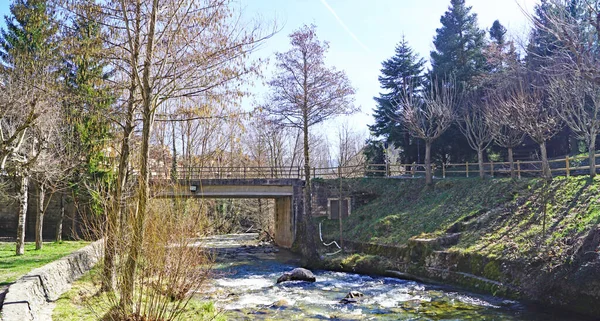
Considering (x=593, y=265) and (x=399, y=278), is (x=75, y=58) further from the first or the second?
(x=399, y=278)

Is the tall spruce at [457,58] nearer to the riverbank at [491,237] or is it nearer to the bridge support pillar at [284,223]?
the riverbank at [491,237]

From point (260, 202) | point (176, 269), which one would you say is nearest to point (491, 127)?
point (260, 202)

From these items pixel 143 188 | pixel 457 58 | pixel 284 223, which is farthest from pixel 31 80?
pixel 457 58

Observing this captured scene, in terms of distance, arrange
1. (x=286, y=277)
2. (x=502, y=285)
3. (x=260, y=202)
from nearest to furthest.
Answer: (x=502, y=285) → (x=286, y=277) → (x=260, y=202)

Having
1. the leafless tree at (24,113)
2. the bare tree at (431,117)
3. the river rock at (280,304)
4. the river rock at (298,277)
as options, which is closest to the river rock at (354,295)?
the river rock at (280,304)

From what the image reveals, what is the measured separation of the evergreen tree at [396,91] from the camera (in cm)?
3241

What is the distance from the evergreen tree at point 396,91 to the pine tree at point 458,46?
1.54 meters

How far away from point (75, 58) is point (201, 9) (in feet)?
8.08

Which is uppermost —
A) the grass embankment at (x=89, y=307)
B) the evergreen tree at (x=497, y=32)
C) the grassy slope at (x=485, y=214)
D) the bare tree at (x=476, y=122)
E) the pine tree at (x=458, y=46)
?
the evergreen tree at (x=497, y=32)

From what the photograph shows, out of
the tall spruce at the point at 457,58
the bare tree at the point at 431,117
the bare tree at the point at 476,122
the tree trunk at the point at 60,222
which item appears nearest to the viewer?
the tree trunk at the point at 60,222

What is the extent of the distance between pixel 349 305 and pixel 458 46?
82.3 ft

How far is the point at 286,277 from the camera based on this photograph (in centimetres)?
1655

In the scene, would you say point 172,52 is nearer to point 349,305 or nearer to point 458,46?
point 349,305

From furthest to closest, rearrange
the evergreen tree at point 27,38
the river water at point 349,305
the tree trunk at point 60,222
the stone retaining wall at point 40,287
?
the tree trunk at point 60,222 < the river water at point 349,305 < the evergreen tree at point 27,38 < the stone retaining wall at point 40,287
